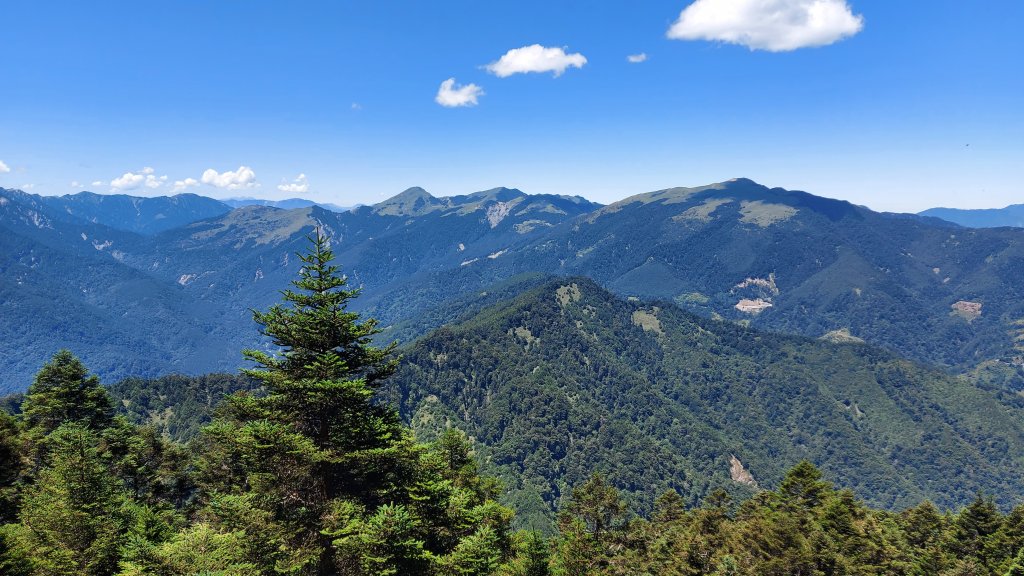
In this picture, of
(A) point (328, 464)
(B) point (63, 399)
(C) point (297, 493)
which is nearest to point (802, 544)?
(A) point (328, 464)

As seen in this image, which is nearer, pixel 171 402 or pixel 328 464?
pixel 328 464

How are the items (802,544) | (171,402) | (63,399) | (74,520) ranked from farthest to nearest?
(171,402)
(63,399)
(802,544)
(74,520)

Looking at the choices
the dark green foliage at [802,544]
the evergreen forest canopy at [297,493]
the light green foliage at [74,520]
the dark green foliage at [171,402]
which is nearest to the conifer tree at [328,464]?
the evergreen forest canopy at [297,493]

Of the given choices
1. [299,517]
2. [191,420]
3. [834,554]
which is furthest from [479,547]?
[191,420]

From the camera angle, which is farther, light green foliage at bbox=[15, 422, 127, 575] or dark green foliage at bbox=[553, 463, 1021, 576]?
dark green foliage at bbox=[553, 463, 1021, 576]

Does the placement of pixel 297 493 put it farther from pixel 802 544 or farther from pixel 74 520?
pixel 802 544

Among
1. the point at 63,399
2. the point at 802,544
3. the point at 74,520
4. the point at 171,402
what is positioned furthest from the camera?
the point at 171,402

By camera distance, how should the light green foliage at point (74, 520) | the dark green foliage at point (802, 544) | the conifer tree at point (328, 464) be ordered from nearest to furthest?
the conifer tree at point (328, 464), the light green foliage at point (74, 520), the dark green foliage at point (802, 544)

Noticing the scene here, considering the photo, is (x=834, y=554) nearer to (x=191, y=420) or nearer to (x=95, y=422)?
(x=95, y=422)

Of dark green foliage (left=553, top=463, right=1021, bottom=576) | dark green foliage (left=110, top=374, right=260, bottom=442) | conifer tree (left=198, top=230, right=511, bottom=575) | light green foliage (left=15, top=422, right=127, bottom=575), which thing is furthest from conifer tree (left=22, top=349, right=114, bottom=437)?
dark green foliage (left=110, top=374, right=260, bottom=442)

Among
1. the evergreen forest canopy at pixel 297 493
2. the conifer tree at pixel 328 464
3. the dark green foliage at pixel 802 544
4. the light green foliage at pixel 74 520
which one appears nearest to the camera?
the conifer tree at pixel 328 464

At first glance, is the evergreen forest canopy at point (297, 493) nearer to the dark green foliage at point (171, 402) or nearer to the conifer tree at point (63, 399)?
the conifer tree at point (63, 399)

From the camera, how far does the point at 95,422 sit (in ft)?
161

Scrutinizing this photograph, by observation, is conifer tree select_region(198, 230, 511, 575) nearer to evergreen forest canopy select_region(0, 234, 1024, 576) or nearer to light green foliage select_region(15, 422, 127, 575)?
evergreen forest canopy select_region(0, 234, 1024, 576)
